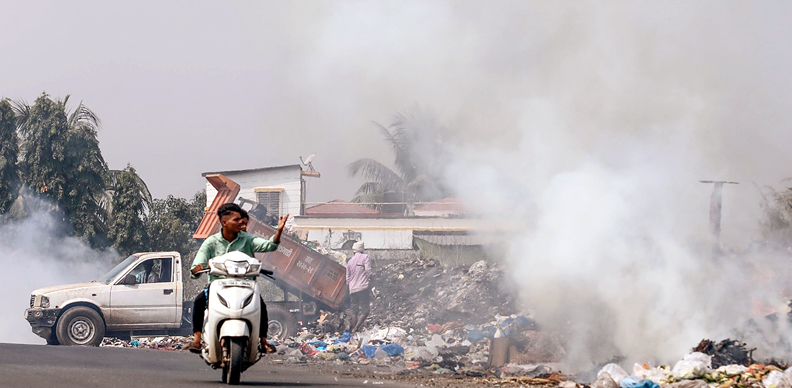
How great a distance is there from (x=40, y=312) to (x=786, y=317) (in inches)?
468

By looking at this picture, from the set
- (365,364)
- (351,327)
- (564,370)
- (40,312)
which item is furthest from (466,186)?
(40,312)

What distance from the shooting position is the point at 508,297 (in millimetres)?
17781

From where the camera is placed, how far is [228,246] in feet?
25.8

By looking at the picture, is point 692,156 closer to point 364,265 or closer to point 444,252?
point 364,265

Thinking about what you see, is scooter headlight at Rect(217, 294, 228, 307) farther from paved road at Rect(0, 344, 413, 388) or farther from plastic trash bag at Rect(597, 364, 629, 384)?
plastic trash bag at Rect(597, 364, 629, 384)

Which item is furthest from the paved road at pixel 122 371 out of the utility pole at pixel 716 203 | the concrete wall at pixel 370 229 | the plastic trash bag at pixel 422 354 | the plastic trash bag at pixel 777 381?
the concrete wall at pixel 370 229

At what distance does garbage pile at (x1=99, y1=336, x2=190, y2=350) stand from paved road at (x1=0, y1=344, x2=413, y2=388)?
2.44 meters

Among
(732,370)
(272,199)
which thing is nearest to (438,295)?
(732,370)

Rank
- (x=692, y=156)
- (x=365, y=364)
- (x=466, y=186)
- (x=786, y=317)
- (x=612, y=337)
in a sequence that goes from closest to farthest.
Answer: (x=786, y=317) → (x=612, y=337) → (x=365, y=364) → (x=692, y=156) → (x=466, y=186)

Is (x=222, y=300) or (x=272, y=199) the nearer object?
(x=222, y=300)

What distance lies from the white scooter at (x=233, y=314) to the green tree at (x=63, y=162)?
1771 centimetres

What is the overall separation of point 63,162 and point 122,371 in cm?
1554

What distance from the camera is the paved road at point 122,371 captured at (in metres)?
8.23

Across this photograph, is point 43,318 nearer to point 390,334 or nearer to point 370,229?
point 390,334
